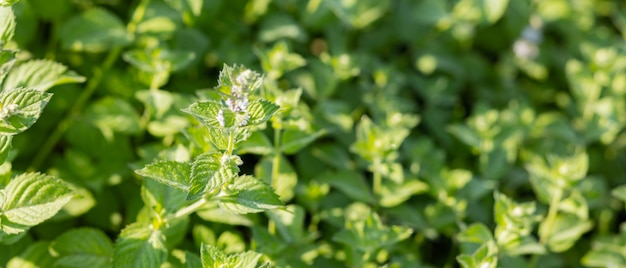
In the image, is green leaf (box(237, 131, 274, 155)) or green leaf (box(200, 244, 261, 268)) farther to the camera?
green leaf (box(237, 131, 274, 155))

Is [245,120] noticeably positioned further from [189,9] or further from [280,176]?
[189,9]

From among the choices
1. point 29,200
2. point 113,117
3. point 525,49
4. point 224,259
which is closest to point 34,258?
point 29,200

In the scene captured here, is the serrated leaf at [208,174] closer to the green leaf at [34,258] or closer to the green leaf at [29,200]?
the green leaf at [29,200]

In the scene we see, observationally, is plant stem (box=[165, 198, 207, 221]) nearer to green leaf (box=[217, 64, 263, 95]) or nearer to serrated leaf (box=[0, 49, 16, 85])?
green leaf (box=[217, 64, 263, 95])

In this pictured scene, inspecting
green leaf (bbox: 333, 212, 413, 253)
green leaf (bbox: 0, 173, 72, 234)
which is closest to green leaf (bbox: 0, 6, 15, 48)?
green leaf (bbox: 0, 173, 72, 234)

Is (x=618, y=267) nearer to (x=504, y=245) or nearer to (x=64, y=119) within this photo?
(x=504, y=245)

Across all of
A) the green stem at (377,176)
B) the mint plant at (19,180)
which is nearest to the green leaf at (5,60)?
the mint plant at (19,180)
